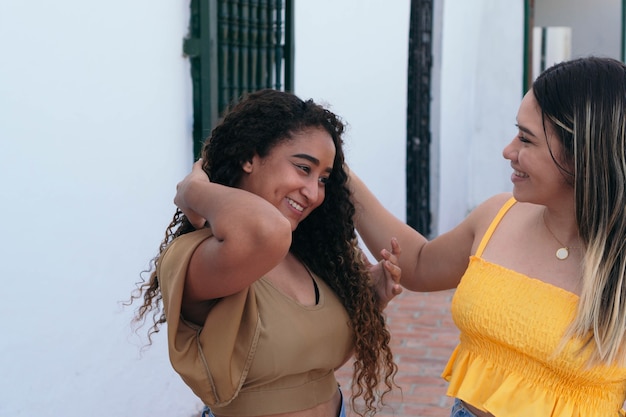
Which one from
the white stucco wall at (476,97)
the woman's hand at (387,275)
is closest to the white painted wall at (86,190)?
the woman's hand at (387,275)

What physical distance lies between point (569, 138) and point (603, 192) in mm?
166

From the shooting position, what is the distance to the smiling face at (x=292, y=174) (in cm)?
245

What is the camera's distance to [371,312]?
8.48 ft

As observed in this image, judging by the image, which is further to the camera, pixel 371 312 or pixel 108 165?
pixel 108 165

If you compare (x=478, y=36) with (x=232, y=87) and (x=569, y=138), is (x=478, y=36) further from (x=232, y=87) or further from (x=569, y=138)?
(x=569, y=138)

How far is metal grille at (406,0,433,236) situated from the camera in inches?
342

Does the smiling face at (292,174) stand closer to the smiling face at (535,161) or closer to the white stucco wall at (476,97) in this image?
the smiling face at (535,161)

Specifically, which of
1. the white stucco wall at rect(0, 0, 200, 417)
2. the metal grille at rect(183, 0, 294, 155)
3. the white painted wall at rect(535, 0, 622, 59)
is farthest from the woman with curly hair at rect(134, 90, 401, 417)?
the white painted wall at rect(535, 0, 622, 59)

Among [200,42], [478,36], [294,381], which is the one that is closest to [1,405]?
[294,381]

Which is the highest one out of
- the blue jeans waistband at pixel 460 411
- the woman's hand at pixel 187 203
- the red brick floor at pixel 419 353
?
the woman's hand at pixel 187 203

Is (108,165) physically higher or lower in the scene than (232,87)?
lower

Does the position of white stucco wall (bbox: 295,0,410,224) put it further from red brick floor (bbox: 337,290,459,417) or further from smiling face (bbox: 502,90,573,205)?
Answer: smiling face (bbox: 502,90,573,205)

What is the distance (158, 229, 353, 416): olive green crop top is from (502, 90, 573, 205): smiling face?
642 millimetres

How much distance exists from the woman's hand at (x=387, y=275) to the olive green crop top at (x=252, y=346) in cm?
25
